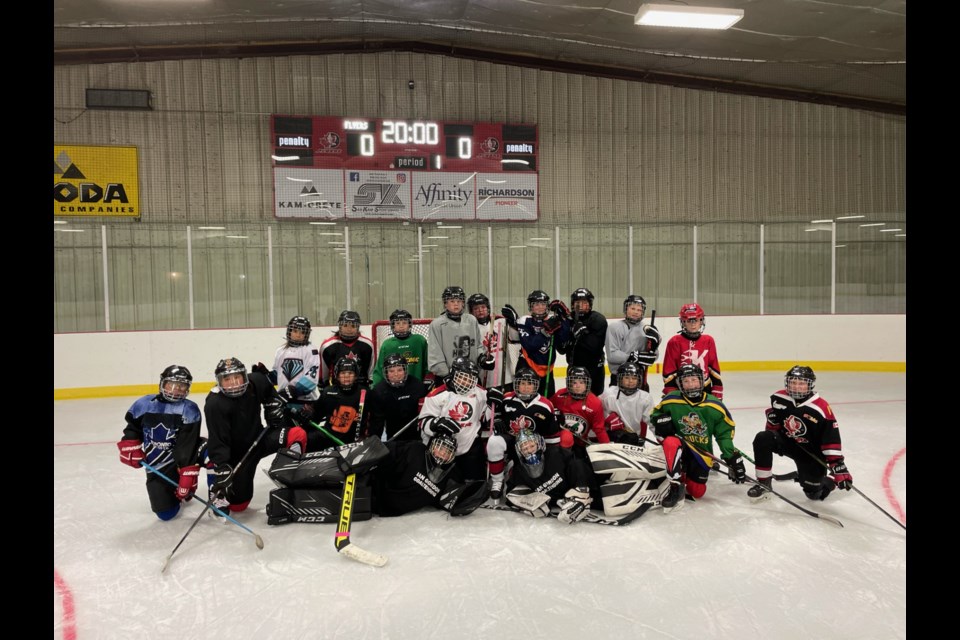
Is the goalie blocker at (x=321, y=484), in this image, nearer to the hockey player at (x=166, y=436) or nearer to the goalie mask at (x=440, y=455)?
the goalie mask at (x=440, y=455)

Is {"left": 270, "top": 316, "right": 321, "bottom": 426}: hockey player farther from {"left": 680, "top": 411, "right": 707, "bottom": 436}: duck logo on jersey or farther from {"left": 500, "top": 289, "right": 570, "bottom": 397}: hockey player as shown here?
{"left": 680, "top": 411, "right": 707, "bottom": 436}: duck logo on jersey

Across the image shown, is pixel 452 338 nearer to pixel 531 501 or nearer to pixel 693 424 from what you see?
pixel 531 501

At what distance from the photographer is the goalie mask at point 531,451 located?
2.87 meters

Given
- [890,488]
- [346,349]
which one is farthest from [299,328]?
[890,488]

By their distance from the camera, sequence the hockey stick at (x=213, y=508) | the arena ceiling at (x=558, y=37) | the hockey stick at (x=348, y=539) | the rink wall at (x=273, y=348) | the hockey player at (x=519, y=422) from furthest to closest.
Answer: the arena ceiling at (x=558, y=37)
the rink wall at (x=273, y=348)
the hockey player at (x=519, y=422)
the hockey stick at (x=213, y=508)
the hockey stick at (x=348, y=539)

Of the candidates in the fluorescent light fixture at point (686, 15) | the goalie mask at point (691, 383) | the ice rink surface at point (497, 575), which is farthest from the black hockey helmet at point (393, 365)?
the fluorescent light fixture at point (686, 15)

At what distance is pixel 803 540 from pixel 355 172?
670cm

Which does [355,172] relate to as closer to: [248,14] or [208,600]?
[248,14]

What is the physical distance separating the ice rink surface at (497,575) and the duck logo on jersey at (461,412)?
0.47 m

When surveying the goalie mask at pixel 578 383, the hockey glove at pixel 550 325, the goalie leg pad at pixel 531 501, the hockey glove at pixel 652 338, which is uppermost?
the hockey glove at pixel 550 325

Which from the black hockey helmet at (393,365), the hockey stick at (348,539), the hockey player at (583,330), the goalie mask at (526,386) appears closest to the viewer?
the hockey stick at (348,539)

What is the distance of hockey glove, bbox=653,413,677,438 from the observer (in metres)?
3.11

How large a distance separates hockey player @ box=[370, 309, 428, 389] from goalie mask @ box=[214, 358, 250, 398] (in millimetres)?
904
